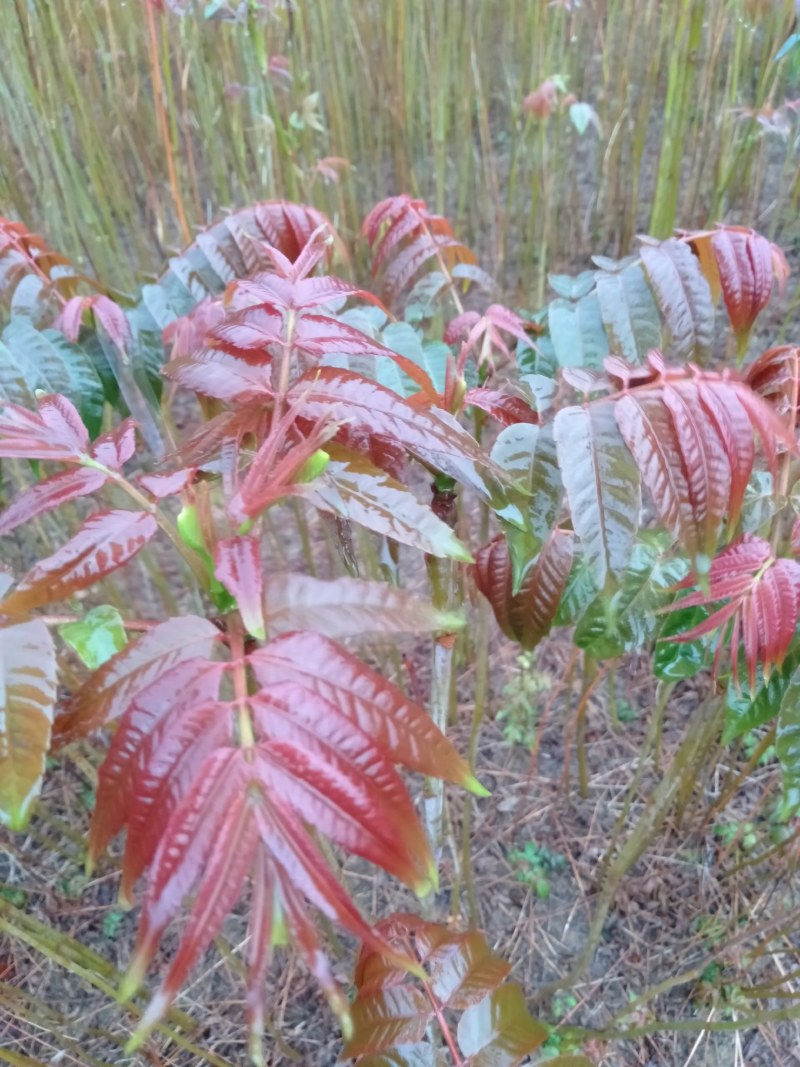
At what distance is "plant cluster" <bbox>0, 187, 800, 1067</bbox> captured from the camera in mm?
326

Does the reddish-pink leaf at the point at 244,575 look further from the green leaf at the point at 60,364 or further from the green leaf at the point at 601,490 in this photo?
the green leaf at the point at 60,364

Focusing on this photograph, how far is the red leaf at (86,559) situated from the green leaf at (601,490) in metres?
0.27

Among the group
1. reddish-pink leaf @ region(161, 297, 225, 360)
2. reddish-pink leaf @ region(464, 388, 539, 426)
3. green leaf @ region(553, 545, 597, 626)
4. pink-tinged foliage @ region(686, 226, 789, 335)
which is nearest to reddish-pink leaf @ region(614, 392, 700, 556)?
reddish-pink leaf @ region(464, 388, 539, 426)

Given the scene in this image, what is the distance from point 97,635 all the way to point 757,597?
47 cm

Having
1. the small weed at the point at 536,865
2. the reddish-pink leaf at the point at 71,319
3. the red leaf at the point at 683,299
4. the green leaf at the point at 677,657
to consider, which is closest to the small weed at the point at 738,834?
the small weed at the point at 536,865

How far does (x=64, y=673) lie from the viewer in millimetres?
1171

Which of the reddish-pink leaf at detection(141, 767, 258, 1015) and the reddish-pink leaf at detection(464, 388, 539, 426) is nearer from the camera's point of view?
the reddish-pink leaf at detection(141, 767, 258, 1015)

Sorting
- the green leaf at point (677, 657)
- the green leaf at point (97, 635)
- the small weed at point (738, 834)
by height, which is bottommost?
the small weed at point (738, 834)

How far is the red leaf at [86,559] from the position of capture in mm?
399

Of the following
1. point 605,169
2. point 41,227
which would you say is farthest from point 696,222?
point 41,227

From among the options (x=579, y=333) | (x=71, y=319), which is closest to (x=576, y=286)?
(x=579, y=333)

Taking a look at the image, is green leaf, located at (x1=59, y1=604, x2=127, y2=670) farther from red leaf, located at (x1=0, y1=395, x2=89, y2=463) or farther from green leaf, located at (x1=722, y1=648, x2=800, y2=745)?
green leaf, located at (x1=722, y1=648, x2=800, y2=745)

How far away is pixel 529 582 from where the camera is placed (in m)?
Result: 0.66

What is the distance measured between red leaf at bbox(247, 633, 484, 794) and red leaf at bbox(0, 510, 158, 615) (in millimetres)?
120
